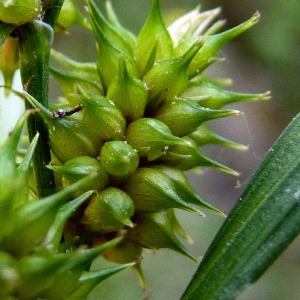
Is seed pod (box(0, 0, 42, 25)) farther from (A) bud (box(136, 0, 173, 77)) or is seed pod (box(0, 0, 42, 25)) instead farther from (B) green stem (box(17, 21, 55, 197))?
(A) bud (box(136, 0, 173, 77))

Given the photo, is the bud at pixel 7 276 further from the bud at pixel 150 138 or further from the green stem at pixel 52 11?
the green stem at pixel 52 11

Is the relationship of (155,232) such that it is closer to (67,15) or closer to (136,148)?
(136,148)

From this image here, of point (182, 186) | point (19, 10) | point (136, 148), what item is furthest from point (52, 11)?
point (182, 186)

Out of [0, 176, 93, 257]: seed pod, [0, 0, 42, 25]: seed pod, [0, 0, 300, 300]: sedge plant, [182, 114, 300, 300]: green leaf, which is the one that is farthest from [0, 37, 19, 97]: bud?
[182, 114, 300, 300]: green leaf

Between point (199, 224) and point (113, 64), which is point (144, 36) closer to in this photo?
point (113, 64)

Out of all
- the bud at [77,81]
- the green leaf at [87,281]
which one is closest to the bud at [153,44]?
the bud at [77,81]
